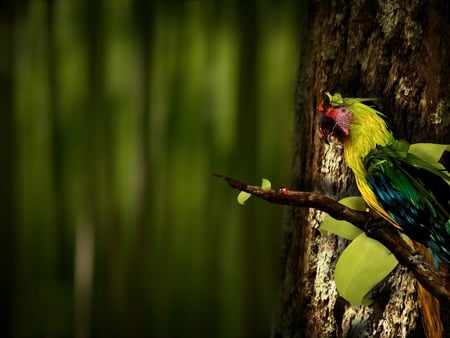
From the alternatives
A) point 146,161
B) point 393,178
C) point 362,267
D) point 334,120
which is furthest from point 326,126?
point 146,161

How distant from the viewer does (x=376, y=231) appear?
2.90 ft

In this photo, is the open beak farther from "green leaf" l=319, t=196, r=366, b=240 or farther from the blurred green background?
the blurred green background

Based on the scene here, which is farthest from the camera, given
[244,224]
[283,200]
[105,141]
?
[105,141]

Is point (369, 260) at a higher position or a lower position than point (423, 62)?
lower

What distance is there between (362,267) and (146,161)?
67cm

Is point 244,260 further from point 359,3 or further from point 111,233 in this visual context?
point 359,3

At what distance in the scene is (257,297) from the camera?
1.30 metres

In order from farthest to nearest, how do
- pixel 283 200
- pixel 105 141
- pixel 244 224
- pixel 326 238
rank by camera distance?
pixel 105 141 → pixel 244 224 → pixel 326 238 → pixel 283 200

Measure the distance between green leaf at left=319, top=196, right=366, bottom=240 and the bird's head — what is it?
0.11 metres

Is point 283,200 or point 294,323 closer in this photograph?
point 283,200

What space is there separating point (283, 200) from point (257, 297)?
53 centimetres

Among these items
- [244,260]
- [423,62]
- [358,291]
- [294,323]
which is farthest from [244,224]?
[423,62]

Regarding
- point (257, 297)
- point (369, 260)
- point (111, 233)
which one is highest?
point (369, 260)

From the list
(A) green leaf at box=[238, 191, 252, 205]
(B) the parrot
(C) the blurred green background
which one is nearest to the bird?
(B) the parrot
